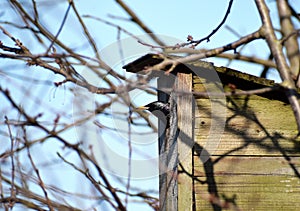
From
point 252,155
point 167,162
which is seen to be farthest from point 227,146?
point 167,162

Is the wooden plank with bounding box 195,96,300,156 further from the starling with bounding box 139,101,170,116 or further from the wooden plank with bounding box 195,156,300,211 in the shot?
the starling with bounding box 139,101,170,116

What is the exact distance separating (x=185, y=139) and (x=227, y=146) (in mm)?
193

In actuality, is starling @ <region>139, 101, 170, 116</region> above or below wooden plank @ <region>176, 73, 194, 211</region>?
above

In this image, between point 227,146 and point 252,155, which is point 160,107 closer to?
point 227,146

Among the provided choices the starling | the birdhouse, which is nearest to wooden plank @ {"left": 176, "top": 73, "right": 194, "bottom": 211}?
the birdhouse

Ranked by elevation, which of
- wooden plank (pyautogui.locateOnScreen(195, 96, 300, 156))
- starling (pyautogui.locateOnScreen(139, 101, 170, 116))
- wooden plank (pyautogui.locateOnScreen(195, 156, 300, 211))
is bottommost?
wooden plank (pyautogui.locateOnScreen(195, 156, 300, 211))

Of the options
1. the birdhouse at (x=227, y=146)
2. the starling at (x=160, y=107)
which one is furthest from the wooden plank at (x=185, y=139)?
the starling at (x=160, y=107)

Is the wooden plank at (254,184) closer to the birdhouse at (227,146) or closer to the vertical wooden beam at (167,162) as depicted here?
the birdhouse at (227,146)

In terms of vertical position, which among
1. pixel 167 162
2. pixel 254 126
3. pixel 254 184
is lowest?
pixel 254 184

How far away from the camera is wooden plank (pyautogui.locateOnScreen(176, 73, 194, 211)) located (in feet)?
8.34

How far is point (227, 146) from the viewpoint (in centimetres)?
262

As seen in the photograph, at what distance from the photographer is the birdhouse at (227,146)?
101 inches

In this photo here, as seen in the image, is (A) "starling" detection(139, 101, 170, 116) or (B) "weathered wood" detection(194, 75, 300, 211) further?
(A) "starling" detection(139, 101, 170, 116)

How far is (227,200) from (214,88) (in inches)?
18.8
